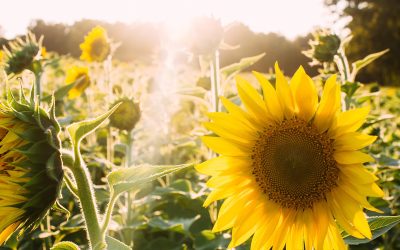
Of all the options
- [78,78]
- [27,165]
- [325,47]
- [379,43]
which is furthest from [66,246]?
[379,43]

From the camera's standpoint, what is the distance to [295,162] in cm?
155

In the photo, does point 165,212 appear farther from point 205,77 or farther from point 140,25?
point 140,25

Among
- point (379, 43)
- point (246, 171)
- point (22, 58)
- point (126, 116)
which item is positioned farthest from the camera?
point (379, 43)

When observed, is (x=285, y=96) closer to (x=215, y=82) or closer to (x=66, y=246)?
(x=66, y=246)

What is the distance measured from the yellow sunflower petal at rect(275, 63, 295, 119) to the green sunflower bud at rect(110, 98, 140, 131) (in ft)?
4.41

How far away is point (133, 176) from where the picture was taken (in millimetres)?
1238

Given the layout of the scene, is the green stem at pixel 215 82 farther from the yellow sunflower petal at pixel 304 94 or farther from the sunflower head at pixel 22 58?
the sunflower head at pixel 22 58

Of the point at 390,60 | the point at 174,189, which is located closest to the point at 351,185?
the point at 174,189

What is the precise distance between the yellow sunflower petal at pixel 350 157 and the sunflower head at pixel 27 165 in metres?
0.77

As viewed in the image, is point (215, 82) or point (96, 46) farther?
point (96, 46)

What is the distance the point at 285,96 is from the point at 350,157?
0.25 metres

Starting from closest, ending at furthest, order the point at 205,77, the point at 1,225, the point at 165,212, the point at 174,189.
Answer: the point at 1,225 < the point at 174,189 < the point at 165,212 < the point at 205,77

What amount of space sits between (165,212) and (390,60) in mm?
16567

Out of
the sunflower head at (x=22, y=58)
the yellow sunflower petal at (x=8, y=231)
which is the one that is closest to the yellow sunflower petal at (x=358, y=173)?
the yellow sunflower petal at (x=8, y=231)
